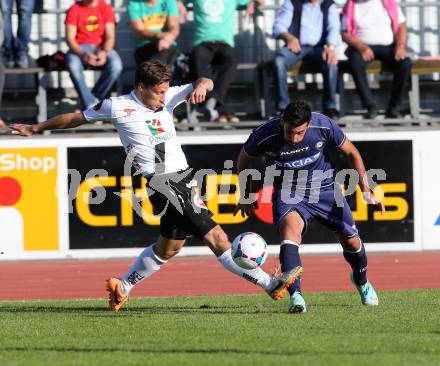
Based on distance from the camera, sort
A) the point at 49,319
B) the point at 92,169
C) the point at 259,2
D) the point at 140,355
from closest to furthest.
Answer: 1. the point at 140,355
2. the point at 49,319
3. the point at 92,169
4. the point at 259,2

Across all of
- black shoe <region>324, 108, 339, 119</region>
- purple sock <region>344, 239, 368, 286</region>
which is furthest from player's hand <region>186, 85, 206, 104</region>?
black shoe <region>324, 108, 339, 119</region>

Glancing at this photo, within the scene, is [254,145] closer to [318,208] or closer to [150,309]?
[318,208]

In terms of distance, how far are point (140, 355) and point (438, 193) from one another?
977cm

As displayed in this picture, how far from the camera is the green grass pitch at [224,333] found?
24.2ft

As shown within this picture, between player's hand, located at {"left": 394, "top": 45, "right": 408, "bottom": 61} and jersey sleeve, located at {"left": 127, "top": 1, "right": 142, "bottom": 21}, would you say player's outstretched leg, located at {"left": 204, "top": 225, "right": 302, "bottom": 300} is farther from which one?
player's hand, located at {"left": 394, "top": 45, "right": 408, "bottom": 61}

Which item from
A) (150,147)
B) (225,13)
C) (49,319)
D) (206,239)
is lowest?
(49,319)

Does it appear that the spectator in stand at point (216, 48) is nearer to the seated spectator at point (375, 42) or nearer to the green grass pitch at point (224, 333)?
the seated spectator at point (375, 42)

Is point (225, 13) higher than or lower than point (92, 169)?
higher

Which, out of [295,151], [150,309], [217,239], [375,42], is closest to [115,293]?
[150,309]

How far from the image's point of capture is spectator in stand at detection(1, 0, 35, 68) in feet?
55.6

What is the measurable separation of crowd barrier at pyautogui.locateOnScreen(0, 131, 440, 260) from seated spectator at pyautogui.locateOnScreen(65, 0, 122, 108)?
3.10 feet

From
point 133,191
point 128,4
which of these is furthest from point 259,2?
point 133,191

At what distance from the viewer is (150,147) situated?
32.6 ft

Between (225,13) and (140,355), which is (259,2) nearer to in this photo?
(225,13)
